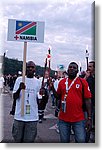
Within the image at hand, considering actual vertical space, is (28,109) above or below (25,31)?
below

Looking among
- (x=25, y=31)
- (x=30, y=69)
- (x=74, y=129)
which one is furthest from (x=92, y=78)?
(x=25, y=31)

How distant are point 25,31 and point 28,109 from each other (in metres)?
0.84

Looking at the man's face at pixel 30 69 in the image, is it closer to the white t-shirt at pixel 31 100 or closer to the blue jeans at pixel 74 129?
the white t-shirt at pixel 31 100

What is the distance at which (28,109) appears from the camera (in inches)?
98.2

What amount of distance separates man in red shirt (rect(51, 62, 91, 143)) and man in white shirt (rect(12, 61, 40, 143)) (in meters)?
0.27

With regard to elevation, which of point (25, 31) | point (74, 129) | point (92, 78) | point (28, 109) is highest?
point (25, 31)

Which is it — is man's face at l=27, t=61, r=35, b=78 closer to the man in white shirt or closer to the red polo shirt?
the man in white shirt

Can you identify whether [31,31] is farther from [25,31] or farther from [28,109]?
[28,109]

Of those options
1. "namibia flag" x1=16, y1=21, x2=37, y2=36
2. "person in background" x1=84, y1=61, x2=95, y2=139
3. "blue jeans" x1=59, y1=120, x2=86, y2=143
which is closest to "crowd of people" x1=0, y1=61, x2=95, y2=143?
"blue jeans" x1=59, y1=120, x2=86, y2=143

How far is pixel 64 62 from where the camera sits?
2.77 meters

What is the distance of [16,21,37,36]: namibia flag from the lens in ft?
8.96

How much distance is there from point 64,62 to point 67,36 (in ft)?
1.03

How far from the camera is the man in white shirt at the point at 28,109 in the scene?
2463 millimetres

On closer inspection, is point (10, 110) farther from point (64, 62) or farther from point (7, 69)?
point (64, 62)
